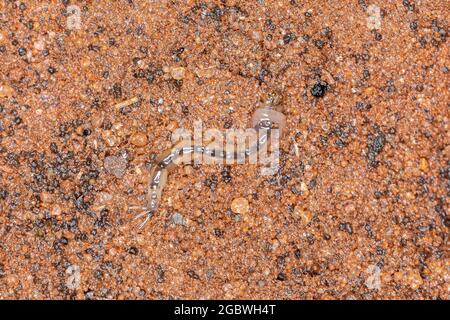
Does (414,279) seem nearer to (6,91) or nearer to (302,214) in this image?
(302,214)

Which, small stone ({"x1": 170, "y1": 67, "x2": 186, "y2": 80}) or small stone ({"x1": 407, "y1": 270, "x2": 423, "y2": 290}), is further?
small stone ({"x1": 170, "y1": 67, "x2": 186, "y2": 80})

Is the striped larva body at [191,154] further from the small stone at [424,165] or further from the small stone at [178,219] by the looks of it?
the small stone at [424,165]

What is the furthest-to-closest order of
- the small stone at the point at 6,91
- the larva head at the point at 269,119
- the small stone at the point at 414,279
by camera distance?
the small stone at the point at 6,91 → the larva head at the point at 269,119 → the small stone at the point at 414,279

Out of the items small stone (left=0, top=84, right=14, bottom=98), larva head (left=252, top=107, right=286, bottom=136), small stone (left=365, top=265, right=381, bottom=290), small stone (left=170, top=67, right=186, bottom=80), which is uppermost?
small stone (left=170, top=67, right=186, bottom=80)

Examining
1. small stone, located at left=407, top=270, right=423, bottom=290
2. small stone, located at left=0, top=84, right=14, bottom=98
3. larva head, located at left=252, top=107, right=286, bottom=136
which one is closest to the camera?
small stone, located at left=407, top=270, right=423, bottom=290

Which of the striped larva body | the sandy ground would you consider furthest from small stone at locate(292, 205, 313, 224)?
the striped larva body

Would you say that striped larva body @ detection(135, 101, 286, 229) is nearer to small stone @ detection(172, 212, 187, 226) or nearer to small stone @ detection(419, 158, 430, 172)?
small stone @ detection(172, 212, 187, 226)

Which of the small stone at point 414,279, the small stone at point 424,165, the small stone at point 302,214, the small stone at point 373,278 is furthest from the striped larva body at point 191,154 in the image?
the small stone at point 414,279
